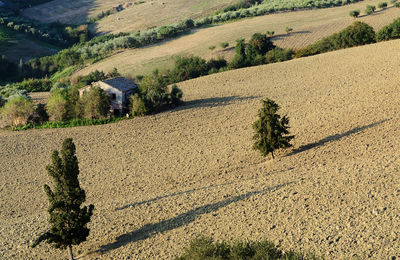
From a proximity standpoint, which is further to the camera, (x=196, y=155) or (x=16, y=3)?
(x=16, y=3)

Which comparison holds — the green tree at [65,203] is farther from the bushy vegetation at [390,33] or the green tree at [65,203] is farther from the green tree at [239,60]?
the bushy vegetation at [390,33]

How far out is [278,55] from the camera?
63.0m

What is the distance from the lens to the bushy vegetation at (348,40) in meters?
59.9

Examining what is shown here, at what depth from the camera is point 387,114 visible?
3391 centimetres

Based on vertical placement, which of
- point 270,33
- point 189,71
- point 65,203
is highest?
point 270,33

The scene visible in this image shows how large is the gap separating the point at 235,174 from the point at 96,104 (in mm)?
20588

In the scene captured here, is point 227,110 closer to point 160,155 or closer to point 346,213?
point 160,155

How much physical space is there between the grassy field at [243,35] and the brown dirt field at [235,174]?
25.7 meters

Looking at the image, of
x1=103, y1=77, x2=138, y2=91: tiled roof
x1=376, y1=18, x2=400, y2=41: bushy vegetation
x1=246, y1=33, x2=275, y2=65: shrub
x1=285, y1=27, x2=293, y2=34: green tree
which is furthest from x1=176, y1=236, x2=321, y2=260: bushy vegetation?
x1=285, y1=27, x2=293, y2=34: green tree

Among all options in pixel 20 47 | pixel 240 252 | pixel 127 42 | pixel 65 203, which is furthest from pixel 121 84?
pixel 20 47

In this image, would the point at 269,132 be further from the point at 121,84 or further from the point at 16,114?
the point at 16,114

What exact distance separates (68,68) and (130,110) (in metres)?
44.6

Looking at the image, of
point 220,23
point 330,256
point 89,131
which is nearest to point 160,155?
point 89,131

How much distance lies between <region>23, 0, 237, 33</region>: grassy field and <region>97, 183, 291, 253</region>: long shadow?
90894 millimetres
